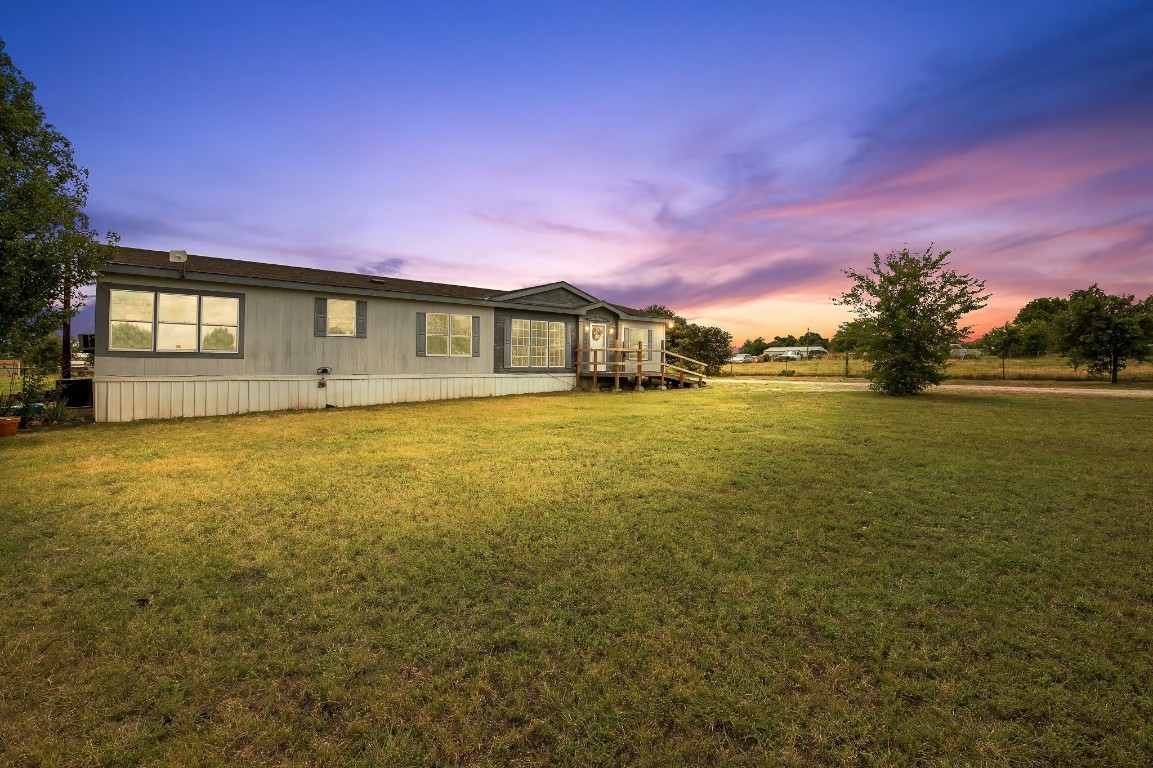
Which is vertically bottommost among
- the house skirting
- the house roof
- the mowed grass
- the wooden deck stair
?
the mowed grass

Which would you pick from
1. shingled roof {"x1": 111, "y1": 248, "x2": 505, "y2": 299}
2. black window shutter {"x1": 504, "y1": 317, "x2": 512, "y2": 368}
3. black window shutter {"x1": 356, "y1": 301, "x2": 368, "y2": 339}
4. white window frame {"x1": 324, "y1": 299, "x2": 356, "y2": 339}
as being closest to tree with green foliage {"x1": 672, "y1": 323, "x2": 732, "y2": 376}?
black window shutter {"x1": 504, "y1": 317, "x2": 512, "y2": 368}

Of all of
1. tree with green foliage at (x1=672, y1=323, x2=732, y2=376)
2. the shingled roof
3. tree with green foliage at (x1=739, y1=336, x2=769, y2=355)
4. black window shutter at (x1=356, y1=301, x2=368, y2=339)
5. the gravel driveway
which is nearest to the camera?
the shingled roof

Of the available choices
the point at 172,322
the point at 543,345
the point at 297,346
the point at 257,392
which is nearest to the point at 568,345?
the point at 543,345

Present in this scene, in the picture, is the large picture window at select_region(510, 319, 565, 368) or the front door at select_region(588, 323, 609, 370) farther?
the front door at select_region(588, 323, 609, 370)

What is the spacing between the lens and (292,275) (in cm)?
1510

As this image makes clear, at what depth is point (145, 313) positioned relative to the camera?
39.7 ft

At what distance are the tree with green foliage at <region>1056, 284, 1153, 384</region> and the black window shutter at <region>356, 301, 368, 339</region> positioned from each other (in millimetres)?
34040

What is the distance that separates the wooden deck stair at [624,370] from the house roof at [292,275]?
228 cm

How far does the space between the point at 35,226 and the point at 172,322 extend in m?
3.50

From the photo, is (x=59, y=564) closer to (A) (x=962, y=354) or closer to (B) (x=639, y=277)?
(B) (x=639, y=277)

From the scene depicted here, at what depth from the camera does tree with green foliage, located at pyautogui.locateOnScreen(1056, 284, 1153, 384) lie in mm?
23344

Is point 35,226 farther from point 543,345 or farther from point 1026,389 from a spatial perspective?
point 1026,389

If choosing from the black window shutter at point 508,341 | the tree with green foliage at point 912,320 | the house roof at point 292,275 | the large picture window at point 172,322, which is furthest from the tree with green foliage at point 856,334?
the large picture window at point 172,322

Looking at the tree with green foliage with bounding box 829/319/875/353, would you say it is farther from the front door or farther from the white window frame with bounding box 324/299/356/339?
the white window frame with bounding box 324/299/356/339
